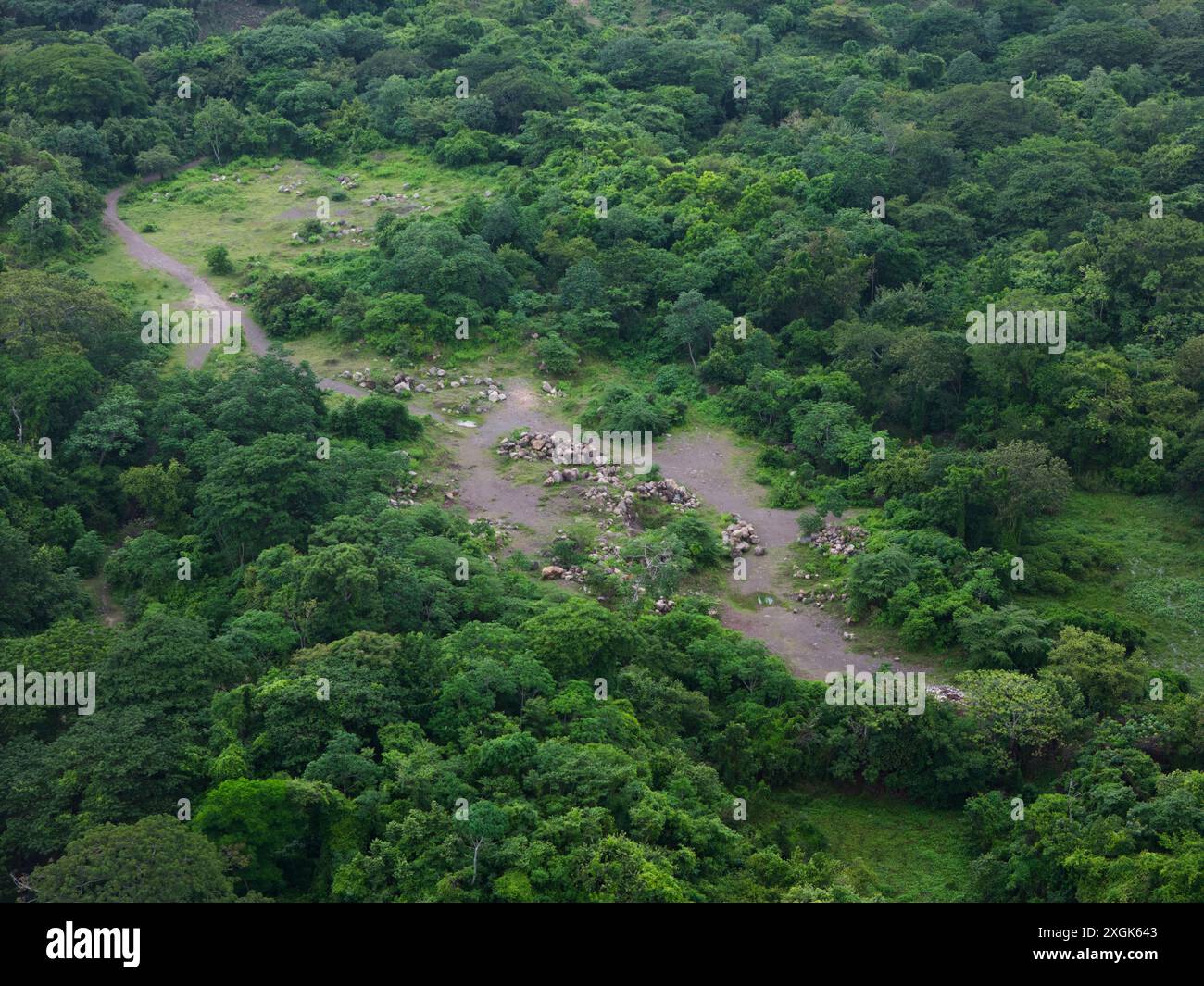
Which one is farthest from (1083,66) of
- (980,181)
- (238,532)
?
(238,532)

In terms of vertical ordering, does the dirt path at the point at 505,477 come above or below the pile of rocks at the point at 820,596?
above

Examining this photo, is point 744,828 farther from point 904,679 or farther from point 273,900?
point 273,900

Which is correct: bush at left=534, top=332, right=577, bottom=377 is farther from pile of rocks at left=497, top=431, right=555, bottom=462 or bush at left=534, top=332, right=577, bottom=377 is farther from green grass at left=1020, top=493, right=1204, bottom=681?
green grass at left=1020, top=493, right=1204, bottom=681

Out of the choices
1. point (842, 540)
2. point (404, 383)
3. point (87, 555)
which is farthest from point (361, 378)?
point (842, 540)

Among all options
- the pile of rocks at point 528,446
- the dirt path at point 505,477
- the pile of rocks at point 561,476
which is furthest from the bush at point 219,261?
the pile of rocks at point 561,476

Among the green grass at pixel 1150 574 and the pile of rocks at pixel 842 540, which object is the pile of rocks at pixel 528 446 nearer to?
the pile of rocks at pixel 842 540

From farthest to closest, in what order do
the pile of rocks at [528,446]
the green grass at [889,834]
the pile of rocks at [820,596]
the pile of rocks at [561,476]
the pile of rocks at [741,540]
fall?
1. the pile of rocks at [528,446]
2. the pile of rocks at [561,476]
3. the pile of rocks at [741,540]
4. the pile of rocks at [820,596]
5. the green grass at [889,834]

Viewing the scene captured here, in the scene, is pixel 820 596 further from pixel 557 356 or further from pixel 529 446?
pixel 557 356

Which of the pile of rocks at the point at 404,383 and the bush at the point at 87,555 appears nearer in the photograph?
the bush at the point at 87,555
